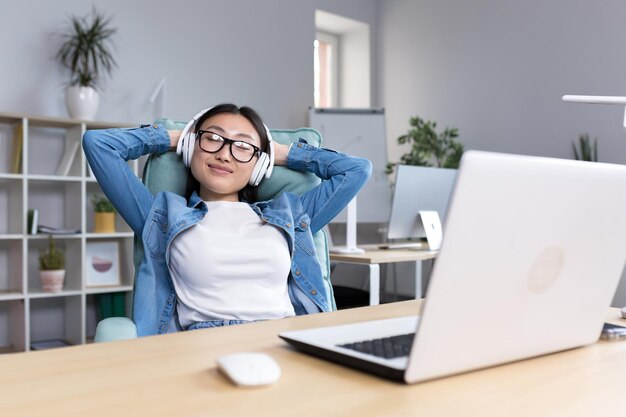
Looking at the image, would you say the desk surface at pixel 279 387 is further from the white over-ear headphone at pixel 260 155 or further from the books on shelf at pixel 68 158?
the books on shelf at pixel 68 158

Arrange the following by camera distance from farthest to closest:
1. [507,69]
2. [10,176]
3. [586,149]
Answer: [507,69] → [586,149] → [10,176]

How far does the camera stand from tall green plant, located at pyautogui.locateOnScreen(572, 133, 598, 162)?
4105mm

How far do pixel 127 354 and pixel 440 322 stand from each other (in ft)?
1.35

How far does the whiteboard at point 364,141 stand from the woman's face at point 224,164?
10.4 feet

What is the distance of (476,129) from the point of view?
4.86 m

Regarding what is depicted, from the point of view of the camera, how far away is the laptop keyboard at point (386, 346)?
0.76m

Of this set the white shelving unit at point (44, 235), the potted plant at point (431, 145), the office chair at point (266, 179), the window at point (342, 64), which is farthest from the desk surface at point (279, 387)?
the window at point (342, 64)

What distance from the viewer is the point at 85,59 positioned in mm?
3709

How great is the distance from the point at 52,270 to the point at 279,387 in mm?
Result: 3262

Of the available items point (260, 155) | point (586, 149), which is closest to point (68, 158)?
point (260, 155)

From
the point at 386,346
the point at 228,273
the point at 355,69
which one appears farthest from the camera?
the point at 355,69

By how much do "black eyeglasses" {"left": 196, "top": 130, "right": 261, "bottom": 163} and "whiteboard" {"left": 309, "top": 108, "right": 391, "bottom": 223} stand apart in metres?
3.20

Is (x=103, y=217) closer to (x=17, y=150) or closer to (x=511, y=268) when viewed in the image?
(x=17, y=150)

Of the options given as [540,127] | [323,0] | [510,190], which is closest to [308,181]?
[510,190]
